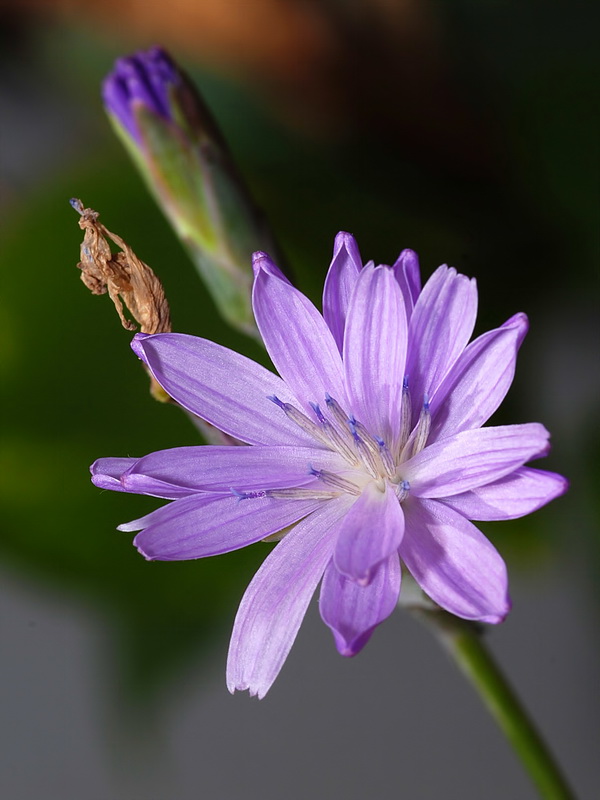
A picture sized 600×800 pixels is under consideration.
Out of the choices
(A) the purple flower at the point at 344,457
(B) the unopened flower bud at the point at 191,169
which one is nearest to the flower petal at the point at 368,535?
(A) the purple flower at the point at 344,457

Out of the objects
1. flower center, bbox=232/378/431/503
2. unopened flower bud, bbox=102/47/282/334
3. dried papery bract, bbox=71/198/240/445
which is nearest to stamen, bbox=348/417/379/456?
flower center, bbox=232/378/431/503

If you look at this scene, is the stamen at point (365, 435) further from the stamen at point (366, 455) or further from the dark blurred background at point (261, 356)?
the dark blurred background at point (261, 356)

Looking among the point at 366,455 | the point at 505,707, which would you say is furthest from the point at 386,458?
the point at 505,707

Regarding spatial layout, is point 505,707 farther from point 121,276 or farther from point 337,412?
point 121,276

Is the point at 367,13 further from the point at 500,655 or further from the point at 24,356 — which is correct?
the point at 500,655

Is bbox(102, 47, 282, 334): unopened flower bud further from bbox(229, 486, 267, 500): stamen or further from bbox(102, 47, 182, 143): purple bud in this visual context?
bbox(229, 486, 267, 500): stamen

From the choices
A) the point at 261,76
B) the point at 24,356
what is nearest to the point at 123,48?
the point at 261,76
